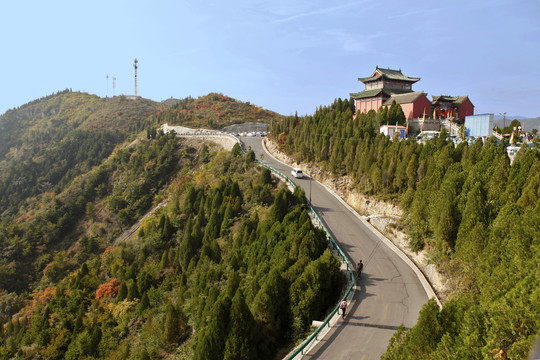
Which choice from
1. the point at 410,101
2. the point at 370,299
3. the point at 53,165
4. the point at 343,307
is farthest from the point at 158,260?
the point at 53,165

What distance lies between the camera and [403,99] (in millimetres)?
39531

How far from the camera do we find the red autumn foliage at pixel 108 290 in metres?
28.0

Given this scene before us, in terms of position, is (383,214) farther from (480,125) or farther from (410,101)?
(410,101)

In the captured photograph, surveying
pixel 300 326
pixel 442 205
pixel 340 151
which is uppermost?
pixel 340 151

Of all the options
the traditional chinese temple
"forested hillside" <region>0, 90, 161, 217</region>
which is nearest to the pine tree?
the traditional chinese temple

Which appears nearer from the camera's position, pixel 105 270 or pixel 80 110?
pixel 105 270

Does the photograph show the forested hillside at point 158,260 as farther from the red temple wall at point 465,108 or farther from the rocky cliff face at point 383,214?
the red temple wall at point 465,108

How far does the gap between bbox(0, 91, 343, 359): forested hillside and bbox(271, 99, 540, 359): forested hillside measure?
516 cm

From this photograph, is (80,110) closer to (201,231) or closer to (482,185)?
(201,231)

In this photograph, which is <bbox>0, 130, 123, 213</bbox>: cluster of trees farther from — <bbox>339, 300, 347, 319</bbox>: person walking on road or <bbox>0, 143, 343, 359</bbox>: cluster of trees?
<bbox>339, 300, 347, 319</bbox>: person walking on road

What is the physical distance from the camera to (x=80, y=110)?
110250mm

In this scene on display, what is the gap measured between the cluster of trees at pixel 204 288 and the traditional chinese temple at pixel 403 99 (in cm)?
1684

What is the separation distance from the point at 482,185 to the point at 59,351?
1087 inches

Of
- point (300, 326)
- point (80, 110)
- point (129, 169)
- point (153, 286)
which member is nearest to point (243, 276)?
point (300, 326)
